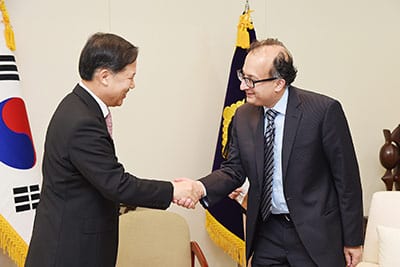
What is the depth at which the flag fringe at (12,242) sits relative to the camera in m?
2.73

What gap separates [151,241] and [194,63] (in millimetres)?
1220

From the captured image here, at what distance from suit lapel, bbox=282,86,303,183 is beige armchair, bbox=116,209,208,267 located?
3.20 feet

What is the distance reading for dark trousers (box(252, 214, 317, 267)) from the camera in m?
2.22

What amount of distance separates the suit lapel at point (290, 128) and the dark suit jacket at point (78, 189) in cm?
62

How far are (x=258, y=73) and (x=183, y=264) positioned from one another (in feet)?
4.13

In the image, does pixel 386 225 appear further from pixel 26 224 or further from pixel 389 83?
pixel 26 224

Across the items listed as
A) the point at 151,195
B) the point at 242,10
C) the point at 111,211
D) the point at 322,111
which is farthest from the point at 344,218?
the point at 242,10

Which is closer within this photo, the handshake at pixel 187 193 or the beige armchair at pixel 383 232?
the handshake at pixel 187 193

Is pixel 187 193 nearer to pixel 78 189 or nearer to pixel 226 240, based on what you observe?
pixel 78 189

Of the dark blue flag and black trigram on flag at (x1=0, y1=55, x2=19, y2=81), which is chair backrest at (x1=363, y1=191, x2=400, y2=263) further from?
black trigram on flag at (x1=0, y1=55, x2=19, y2=81)

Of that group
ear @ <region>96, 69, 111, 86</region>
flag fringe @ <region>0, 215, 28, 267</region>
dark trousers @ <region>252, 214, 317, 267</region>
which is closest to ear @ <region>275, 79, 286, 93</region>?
dark trousers @ <region>252, 214, 317, 267</region>

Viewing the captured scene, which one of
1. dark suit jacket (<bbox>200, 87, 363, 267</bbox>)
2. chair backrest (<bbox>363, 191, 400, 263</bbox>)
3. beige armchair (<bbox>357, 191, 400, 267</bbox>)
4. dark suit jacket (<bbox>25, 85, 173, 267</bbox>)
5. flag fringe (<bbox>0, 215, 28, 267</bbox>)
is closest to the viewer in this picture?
dark suit jacket (<bbox>25, 85, 173, 267</bbox>)

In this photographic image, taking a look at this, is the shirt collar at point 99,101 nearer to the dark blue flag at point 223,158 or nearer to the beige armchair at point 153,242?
the beige armchair at point 153,242

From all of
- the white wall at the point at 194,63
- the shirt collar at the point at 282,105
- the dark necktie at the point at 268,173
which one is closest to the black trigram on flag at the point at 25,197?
the white wall at the point at 194,63
